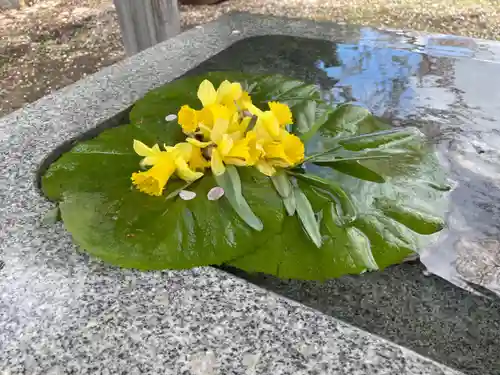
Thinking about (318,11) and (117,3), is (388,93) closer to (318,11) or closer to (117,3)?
(117,3)

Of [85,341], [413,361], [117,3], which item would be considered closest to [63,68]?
[117,3]

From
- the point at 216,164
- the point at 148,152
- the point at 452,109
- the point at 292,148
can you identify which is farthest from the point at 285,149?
the point at 452,109

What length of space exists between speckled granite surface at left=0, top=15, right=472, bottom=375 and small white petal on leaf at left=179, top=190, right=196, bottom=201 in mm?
134

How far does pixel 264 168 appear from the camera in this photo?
859mm

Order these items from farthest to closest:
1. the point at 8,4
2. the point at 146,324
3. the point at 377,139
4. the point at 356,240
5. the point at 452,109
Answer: the point at 8,4 → the point at 452,109 → the point at 377,139 → the point at 356,240 → the point at 146,324

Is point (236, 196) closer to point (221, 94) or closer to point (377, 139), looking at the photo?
point (221, 94)

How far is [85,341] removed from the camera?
0.65 m

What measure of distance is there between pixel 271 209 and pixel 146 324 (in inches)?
10.3

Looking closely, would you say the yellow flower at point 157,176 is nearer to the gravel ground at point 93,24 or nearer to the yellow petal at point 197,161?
the yellow petal at point 197,161

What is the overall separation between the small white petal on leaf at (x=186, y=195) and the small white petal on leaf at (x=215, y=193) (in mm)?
25

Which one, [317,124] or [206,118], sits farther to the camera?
[317,124]

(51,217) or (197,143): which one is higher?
(197,143)

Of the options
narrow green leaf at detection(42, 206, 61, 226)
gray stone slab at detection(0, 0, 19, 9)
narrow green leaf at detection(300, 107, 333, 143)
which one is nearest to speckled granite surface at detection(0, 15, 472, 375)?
narrow green leaf at detection(42, 206, 61, 226)

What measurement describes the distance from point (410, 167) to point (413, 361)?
1.48 ft
